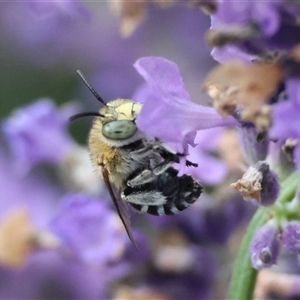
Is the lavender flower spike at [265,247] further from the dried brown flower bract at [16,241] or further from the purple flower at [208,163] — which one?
the dried brown flower bract at [16,241]

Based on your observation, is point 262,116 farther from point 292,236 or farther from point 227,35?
point 292,236

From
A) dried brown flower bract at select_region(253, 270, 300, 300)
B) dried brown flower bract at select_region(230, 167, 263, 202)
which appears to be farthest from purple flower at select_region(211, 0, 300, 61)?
A: dried brown flower bract at select_region(253, 270, 300, 300)

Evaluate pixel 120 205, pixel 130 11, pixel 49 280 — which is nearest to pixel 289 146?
pixel 120 205

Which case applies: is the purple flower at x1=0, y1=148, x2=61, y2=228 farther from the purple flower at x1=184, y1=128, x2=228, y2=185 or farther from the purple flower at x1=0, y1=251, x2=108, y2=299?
the purple flower at x1=184, y1=128, x2=228, y2=185

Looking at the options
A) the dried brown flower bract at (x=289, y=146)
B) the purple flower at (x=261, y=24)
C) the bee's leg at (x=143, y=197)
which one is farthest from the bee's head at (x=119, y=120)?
the purple flower at (x=261, y=24)

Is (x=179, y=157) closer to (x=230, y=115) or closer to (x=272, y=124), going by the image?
(x=230, y=115)

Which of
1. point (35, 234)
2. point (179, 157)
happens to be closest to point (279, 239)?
point (179, 157)
